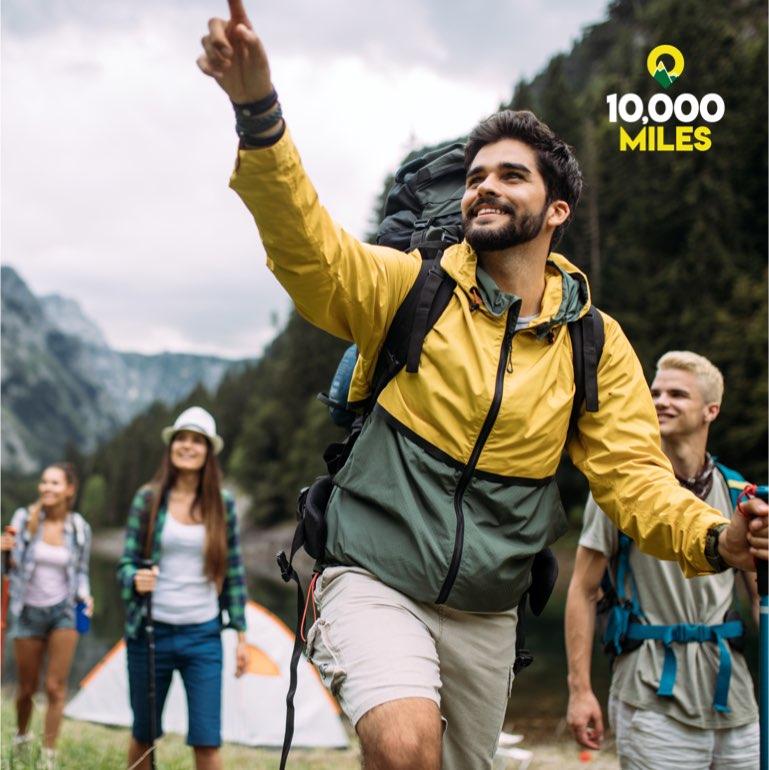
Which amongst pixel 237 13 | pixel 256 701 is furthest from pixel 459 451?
pixel 256 701

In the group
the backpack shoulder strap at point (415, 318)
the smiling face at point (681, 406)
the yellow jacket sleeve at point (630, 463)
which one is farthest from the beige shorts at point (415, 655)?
the smiling face at point (681, 406)

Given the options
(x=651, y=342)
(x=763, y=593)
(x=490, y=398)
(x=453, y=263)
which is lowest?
(x=763, y=593)

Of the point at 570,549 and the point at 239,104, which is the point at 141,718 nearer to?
the point at 239,104

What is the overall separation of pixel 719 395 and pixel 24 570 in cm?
606

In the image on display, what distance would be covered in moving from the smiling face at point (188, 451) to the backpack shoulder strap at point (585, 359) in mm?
3814

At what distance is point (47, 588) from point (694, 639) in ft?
18.8

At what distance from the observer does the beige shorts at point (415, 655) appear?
9.15 feet

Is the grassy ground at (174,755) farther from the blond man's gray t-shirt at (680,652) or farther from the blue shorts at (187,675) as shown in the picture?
the blond man's gray t-shirt at (680,652)

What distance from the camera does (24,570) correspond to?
8.31m

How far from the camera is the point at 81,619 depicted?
834 centimetres

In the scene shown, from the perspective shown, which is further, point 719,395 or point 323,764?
point 323,764

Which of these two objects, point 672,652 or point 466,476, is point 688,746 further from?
point 466,476

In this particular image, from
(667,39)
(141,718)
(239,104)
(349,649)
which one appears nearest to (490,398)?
(349,649)

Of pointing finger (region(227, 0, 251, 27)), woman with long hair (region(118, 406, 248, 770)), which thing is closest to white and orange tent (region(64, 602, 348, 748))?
woman with long hair (region(118, 406, 248, 770))
